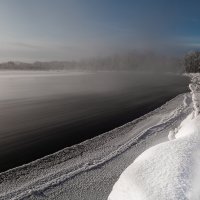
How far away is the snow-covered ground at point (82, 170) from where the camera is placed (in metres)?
11.5

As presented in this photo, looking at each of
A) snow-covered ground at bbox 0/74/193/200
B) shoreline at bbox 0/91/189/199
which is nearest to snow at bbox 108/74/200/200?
snow-covered ground at bbox 0/74/193/200

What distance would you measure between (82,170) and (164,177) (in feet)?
15.6

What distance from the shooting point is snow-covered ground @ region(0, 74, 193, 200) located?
11516 mm

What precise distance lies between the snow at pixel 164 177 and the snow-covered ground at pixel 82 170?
350mm

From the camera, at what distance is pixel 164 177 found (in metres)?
9.71

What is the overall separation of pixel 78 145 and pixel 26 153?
9.65ft

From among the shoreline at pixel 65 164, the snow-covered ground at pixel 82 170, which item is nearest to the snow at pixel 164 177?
the snow-covered ground at pixel 82 170

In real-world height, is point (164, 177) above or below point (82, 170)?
above

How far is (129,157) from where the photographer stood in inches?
601

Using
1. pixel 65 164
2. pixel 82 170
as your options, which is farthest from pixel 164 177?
pixel 65 164

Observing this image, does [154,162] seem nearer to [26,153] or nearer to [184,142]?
[184,142]

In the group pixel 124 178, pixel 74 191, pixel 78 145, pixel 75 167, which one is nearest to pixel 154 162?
pixel 124 178

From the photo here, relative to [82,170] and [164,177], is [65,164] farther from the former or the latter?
[164,177]

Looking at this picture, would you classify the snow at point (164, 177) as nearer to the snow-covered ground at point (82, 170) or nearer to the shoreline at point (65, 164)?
the snow-covered ground at point (82, 170)
